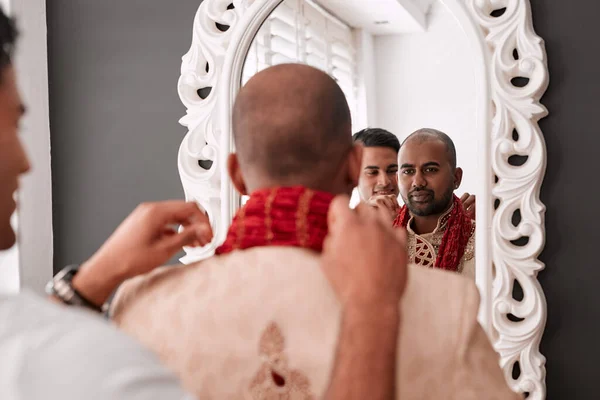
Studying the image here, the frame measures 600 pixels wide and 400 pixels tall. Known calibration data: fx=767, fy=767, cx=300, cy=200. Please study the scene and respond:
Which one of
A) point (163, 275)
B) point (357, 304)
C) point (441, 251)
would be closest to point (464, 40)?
point (441, 251)

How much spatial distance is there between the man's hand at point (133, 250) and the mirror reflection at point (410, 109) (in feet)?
2.59

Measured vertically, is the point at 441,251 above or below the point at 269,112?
below

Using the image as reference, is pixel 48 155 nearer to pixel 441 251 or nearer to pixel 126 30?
pixel 126 30

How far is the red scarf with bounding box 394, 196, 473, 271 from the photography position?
1.65 meters

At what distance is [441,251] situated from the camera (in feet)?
5.42

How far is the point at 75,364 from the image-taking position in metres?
0.43

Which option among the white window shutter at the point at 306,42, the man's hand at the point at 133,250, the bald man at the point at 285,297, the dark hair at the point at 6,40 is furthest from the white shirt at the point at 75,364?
the white window shutter at the point at 306,42

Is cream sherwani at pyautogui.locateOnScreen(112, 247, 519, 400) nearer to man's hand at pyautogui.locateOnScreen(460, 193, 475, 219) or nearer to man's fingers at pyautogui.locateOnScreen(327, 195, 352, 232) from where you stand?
man's fingers at pyautogui.locateOnScreen(327, 195, 352, 232)

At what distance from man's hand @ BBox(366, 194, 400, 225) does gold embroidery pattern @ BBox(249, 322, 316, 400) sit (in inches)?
34.8

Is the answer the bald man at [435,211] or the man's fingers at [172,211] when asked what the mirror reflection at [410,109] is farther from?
the man's fingers at [172,211]

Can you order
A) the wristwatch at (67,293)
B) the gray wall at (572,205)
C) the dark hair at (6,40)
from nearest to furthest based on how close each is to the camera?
the dark hair at (6,40) → the wristwatch at (67,293) → the gray wall at (572,205)

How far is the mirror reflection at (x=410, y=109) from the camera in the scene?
165 cm

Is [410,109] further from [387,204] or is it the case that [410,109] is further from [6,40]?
[6,40]

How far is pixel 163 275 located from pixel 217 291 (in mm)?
93
